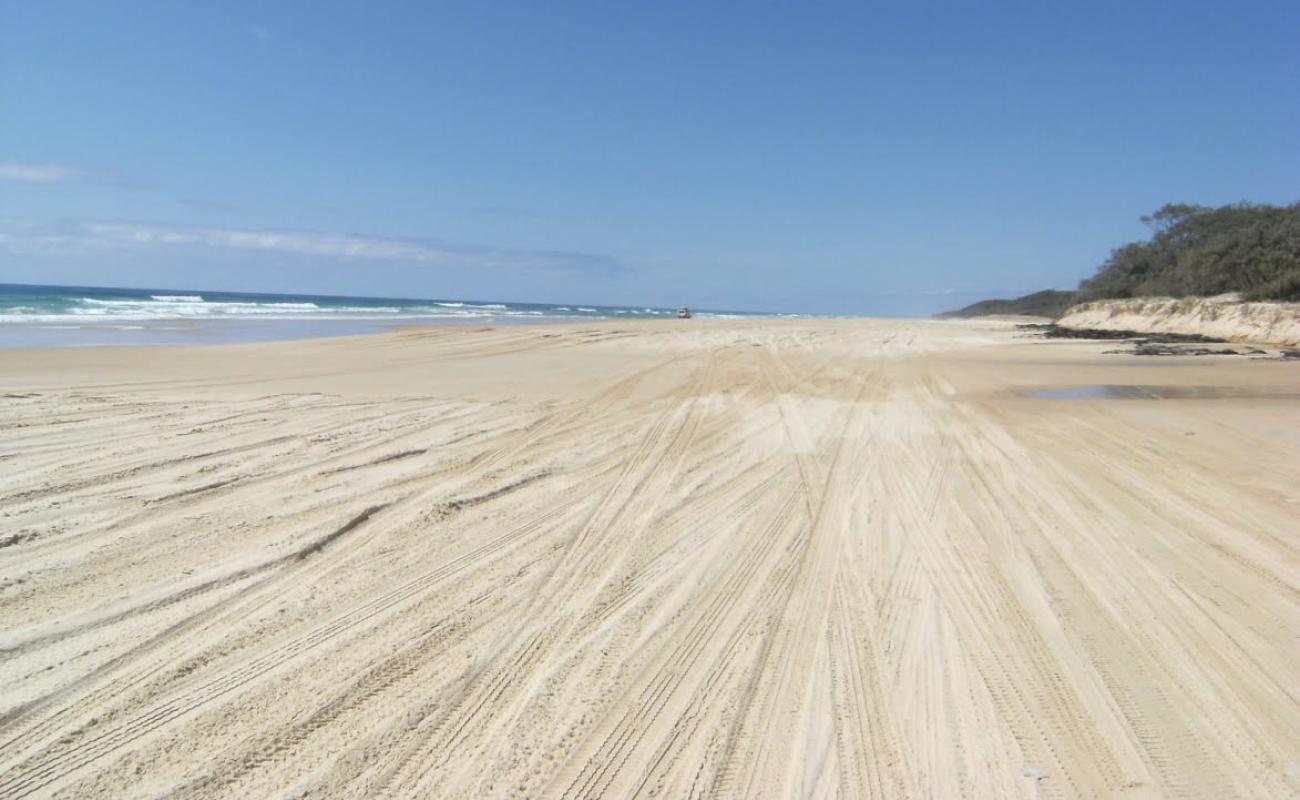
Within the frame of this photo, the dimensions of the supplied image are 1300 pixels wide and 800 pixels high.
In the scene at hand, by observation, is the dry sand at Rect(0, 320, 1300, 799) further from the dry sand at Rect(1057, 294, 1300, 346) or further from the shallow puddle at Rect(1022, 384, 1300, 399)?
the dry sand at Rect(1057, 294, 1300, 346)

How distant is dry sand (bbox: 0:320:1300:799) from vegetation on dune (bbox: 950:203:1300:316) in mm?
23354

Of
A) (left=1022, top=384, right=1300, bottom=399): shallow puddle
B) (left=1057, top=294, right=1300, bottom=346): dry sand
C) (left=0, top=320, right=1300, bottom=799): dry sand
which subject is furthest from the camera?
(left=1057, top=294, right=1300, bottom=346): dry sand

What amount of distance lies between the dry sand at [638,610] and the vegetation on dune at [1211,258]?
919 inches

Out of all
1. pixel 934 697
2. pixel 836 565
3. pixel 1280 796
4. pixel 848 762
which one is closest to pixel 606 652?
pixel 848 762

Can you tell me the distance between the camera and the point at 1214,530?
478cm

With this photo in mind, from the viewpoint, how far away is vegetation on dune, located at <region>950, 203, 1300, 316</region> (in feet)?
80.8

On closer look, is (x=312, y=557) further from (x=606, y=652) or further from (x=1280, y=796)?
(x=1280, y=796)

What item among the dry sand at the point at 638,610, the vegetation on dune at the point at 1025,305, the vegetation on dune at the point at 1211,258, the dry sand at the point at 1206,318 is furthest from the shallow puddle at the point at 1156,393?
the vegetation on dune at the point at 1025,305

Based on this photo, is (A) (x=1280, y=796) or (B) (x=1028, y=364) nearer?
(A) (x=1280, y=796)

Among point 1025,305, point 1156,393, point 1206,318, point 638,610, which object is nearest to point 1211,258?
point 1206,318

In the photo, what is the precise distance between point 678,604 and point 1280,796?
237cm

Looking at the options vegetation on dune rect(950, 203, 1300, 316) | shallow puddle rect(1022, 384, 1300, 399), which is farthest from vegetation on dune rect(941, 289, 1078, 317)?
shallow puddle rect(1022, 384, 1300, 399)

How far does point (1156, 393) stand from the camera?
1132 centimetres

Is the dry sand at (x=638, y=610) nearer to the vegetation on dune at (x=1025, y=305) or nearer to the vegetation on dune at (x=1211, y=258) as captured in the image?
the vegetation on dune at (x=1211, y=258)
